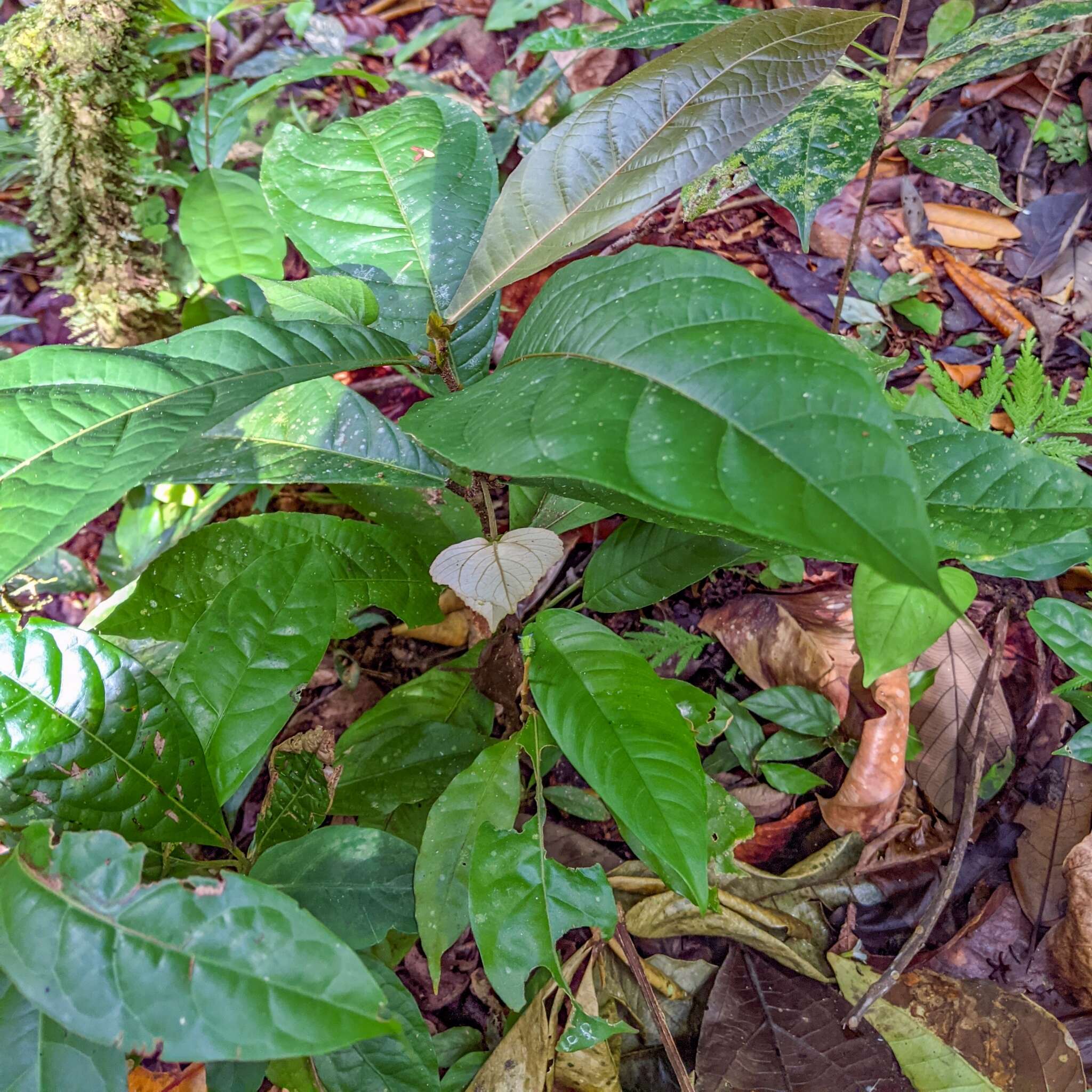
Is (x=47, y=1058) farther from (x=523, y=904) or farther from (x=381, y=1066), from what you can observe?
(x=523, y=904)

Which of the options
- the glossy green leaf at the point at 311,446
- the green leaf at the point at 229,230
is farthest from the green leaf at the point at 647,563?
the green leaf at the point at 229,230

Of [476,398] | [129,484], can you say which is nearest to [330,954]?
[129,484]

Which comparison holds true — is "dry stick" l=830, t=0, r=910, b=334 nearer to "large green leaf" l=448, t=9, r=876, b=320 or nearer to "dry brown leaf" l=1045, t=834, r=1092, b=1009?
"large green leaf" l=448, t=9, r=876, b=320

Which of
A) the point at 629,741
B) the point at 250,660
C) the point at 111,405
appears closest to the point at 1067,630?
the point at 629,741

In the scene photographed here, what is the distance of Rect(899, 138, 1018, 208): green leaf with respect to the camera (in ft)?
4.86

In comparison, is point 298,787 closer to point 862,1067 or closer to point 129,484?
point 129,484

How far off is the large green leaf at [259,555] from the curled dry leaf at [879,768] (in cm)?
100

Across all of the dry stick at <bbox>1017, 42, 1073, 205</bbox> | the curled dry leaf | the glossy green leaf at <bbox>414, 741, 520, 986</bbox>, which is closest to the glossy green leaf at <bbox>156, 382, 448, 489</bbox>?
the glossy green leaf at <bbox>414, 741, 520, 986</bbox>

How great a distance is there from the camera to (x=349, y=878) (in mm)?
1146

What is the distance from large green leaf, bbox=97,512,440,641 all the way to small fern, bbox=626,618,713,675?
50 centimetres

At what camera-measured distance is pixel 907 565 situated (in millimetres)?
517

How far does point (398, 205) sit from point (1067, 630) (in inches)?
59.1

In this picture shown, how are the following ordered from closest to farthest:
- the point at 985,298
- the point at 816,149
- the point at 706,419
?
the point at 706,419 → the point at 816,149 → the point at 985,298

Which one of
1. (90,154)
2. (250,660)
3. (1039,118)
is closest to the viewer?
(250,660)
